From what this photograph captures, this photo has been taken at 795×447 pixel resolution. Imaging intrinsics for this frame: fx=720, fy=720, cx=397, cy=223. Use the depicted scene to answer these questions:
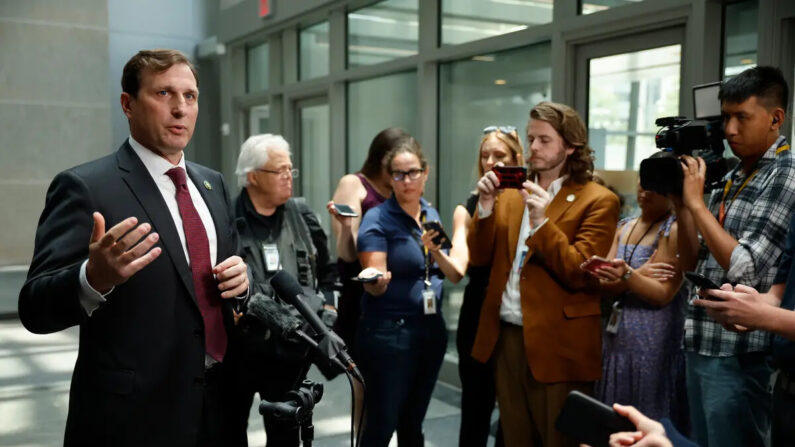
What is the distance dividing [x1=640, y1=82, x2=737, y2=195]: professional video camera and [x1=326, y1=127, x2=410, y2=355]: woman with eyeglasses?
1.35m

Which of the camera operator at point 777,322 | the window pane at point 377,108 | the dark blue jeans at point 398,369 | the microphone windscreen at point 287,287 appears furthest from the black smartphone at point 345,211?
the window pane at point 377,108

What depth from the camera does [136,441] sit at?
5.81 feet

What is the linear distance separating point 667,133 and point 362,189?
1.62 m

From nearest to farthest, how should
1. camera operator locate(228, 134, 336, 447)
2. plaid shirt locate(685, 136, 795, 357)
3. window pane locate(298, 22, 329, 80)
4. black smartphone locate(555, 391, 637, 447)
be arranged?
black smartphone locate(555, 391, 637, 447) → plaid shirt locate(685, 136, 795, 357) → camera operator locate(228, 134, 336, 447) → window pane locate(298, 22, 329, 80)

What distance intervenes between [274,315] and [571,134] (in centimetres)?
150

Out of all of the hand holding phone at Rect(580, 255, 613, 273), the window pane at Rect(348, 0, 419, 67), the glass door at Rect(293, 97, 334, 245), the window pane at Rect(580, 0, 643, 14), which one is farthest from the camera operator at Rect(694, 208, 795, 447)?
the glass door at Rect(293, 97, 334, 245)

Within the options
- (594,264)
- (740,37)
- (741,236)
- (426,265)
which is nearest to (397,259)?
(426,265)

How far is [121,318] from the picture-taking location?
175cm

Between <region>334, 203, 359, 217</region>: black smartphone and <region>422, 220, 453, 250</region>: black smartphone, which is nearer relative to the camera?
<region>422, 220, 453, 250</region>: black smartphone

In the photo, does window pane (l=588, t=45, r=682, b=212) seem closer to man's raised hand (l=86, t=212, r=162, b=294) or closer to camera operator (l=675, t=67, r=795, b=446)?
camera operator (l=675, t=67, r=795, b=446)

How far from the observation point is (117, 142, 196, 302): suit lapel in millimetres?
1815

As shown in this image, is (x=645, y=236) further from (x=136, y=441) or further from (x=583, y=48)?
(x=136, y=441)

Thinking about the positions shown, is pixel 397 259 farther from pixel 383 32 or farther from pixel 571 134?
pixel 383 32

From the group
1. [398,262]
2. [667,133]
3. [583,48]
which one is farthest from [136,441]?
[583,48]
